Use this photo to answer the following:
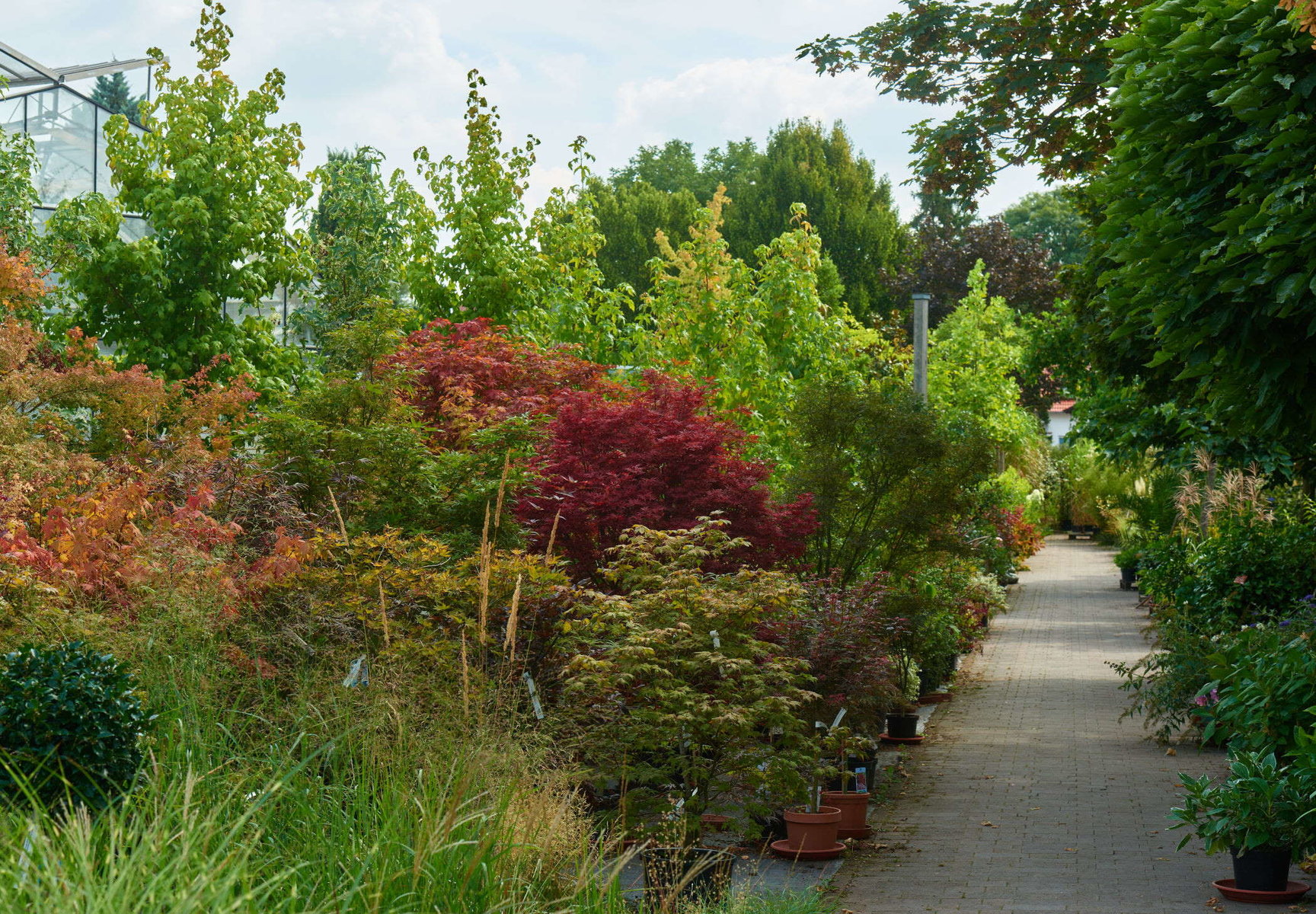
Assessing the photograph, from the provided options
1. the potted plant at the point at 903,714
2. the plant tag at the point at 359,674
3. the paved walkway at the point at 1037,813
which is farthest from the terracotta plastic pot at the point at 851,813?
the plant tag at the point at 359,674

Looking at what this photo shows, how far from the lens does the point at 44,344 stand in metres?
11.0

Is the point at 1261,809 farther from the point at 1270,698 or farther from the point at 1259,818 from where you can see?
the point at 1270,698

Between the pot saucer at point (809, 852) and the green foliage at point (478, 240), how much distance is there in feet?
31.1

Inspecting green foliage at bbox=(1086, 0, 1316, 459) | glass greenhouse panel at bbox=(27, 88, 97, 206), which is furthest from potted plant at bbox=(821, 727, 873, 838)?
glass greenhouse panel at bbox=(27, 88, 97, 206)

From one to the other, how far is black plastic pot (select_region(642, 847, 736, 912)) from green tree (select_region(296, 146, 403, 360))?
12250 millimetres

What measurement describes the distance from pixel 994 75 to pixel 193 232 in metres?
8.14

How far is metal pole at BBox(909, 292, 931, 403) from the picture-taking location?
575 inches

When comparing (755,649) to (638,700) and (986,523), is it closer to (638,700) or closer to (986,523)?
(638,700)

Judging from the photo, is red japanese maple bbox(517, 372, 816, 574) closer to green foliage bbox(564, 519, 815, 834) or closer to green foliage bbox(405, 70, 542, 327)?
green foliage bbox(564, 519, 815, 834)

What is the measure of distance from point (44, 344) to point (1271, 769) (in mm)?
10150

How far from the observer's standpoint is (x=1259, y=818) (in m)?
5.98

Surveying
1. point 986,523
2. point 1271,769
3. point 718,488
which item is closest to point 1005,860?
point 1271,769

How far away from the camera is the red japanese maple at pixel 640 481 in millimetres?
8172

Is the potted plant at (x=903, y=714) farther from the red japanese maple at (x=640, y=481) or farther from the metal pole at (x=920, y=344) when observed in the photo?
the metal pole at (x=920, y=344)
